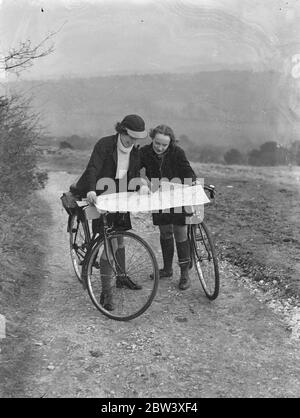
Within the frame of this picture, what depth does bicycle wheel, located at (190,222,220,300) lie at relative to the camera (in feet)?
15.9

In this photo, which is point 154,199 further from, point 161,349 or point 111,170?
point 161,349

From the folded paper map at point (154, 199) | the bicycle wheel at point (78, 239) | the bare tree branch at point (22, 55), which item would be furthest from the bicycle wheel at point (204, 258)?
the bare tree branch at point (22, 55)

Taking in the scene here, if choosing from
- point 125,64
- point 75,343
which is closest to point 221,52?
point 125,64

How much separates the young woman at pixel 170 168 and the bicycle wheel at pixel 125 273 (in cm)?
49

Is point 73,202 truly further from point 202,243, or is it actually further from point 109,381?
point 109,381

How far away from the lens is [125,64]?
58.0ft

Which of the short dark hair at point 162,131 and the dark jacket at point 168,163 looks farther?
the dark jacket at point 168,163

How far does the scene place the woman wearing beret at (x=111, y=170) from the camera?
455cm

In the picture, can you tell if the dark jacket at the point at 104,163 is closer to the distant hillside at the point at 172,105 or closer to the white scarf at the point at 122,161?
the white scarf at the point at 122,161

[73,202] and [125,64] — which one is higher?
[125,64]

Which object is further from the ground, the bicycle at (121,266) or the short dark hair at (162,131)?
the short dark hair at (162,131)

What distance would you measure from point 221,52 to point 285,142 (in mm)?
3845

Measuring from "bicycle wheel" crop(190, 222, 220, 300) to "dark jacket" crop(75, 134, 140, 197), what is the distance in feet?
2.90

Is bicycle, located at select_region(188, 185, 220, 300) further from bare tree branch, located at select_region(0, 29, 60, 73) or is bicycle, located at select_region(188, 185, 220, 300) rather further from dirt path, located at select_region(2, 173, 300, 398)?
bare tree branch, located at select_region(0, 29, 60, 73)
